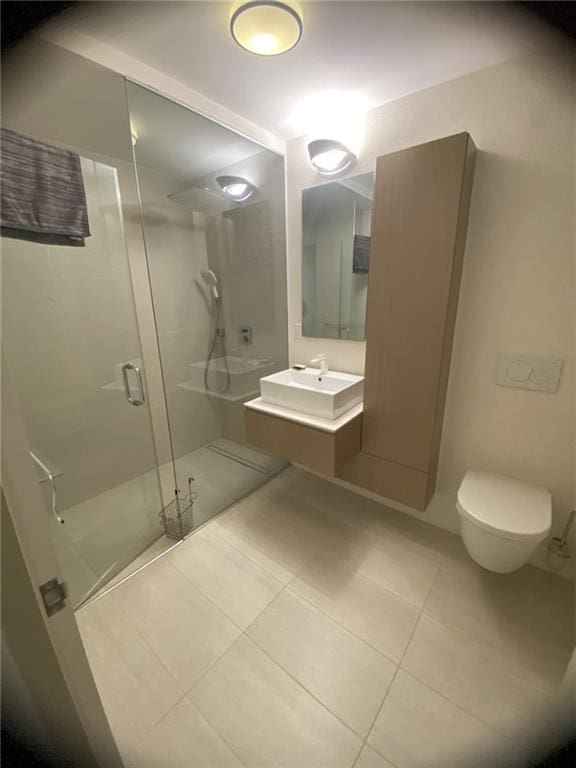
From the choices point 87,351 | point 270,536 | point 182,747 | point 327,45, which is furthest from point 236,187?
point 182,747

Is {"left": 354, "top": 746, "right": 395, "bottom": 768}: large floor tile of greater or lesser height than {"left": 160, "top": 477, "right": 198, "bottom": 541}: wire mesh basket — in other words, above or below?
below

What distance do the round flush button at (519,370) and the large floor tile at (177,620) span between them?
1.73 metres

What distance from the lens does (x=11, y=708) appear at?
0.58 m

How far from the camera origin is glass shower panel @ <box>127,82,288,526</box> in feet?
5.95

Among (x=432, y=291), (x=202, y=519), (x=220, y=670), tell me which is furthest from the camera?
(x=202, y=519)

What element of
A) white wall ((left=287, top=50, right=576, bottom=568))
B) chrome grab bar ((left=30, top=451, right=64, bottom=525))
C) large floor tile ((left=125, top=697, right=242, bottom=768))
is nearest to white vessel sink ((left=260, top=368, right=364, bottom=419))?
white wall ((left=287, top=50, right=576, bottom=568))

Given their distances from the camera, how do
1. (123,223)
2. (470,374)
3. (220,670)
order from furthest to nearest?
(123,223)
(470,374)
(220,670)

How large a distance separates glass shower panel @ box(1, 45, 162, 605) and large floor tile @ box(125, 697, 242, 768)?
27.3 inches

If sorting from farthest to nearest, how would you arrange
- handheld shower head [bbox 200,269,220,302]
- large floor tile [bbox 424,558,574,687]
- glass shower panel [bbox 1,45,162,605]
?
handheld shower head [bbox 200,269,220,302], glass shower panel [bbox 1,45,162,605], large floor tile [bbox 424,558,574,687]

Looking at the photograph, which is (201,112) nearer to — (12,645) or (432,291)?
(432,291)

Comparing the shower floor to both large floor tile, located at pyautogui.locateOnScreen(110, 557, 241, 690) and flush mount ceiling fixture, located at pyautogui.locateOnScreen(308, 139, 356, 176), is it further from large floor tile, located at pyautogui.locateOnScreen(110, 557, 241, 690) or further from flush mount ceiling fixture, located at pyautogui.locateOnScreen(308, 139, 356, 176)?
flush mount ceiling fixture, located at pyautogui.locateOnScreen(308, 139, 356, 176)

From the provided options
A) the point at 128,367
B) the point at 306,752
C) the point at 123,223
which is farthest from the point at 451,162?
the point at 306,752

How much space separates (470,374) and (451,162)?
97 centimetres

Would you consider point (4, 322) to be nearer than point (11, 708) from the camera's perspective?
No
